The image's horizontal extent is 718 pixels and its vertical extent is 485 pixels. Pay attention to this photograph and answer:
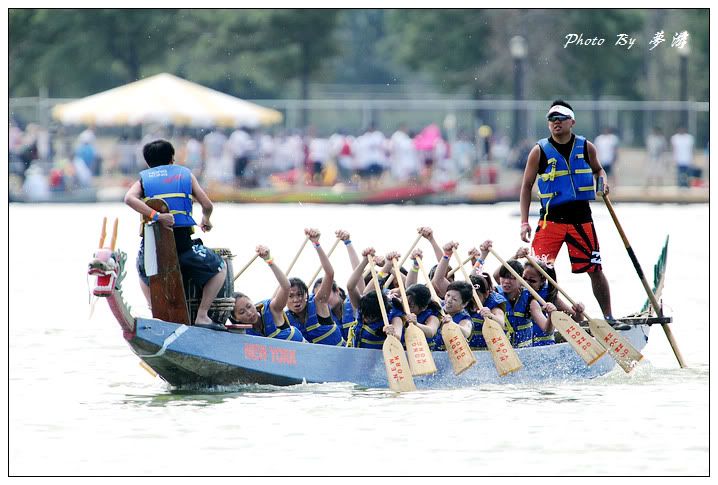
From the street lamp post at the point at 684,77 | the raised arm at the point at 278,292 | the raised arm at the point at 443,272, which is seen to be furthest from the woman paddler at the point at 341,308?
the street lamp post at the point at 684,77

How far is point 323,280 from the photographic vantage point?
39.5 ft

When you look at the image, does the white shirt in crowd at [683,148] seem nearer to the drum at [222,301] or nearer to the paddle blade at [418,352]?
the paddle blade at [418,352]

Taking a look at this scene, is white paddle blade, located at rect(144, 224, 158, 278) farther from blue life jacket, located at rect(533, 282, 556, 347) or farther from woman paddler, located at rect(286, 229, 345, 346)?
blue life jacket, located at rect(533, 282, 556, 347)

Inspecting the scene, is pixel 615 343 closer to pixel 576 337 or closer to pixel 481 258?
pixel 576 337

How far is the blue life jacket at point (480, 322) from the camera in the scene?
12016 millimetres

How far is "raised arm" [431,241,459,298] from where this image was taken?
12.1m

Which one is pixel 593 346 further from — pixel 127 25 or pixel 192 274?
pixel 127 25

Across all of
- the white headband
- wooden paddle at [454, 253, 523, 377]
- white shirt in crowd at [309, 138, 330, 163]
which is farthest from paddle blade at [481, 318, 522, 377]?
white shirt in crowd at [309, 138, 330, 163]

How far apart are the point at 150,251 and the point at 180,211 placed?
349 mm

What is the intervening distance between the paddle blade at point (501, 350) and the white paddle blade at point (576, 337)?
519mm

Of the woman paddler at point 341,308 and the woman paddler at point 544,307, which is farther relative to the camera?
the woman paddler at point 341,308

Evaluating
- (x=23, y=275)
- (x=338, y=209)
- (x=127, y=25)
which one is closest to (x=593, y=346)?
(x=23, y=275)

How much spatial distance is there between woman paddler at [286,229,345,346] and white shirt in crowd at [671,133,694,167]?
21849 mm

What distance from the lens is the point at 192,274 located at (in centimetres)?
1106
